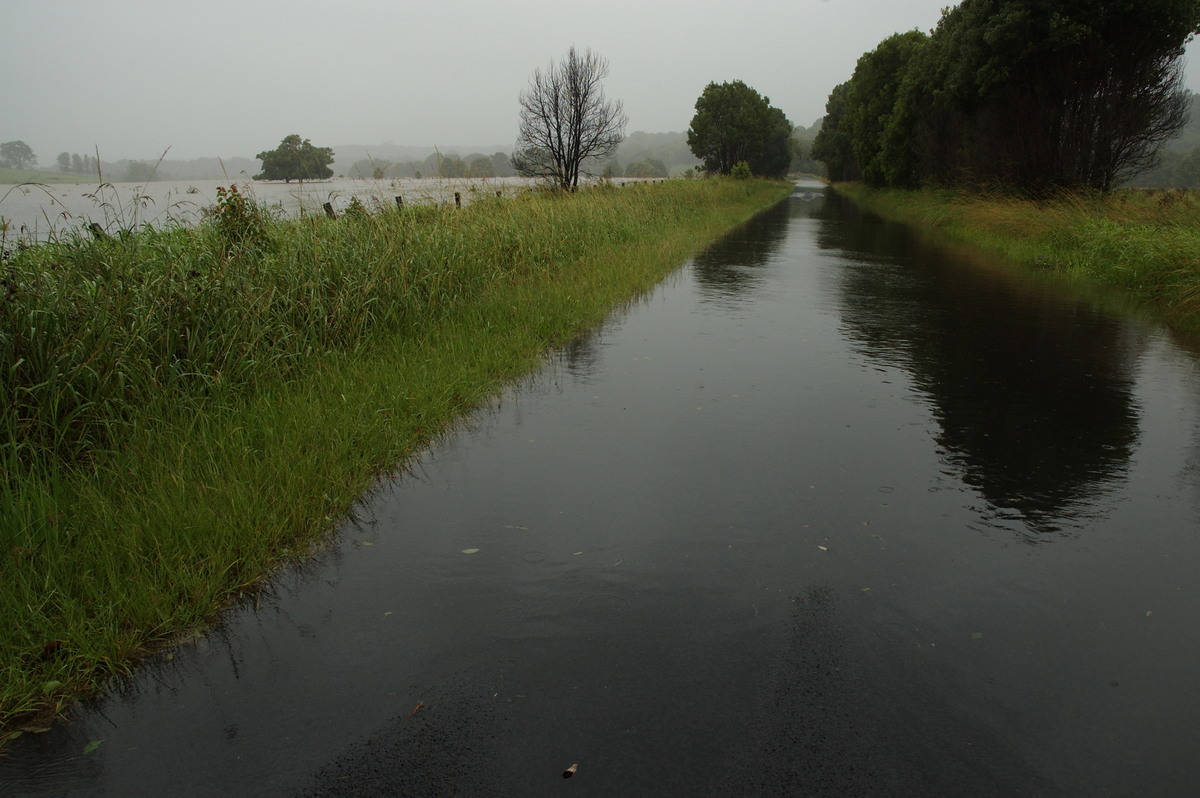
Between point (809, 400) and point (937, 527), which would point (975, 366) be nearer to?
point (809, 400)

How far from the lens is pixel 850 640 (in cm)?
300

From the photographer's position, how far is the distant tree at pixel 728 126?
3221 inches

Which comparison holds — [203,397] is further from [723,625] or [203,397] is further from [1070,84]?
[1070,84]

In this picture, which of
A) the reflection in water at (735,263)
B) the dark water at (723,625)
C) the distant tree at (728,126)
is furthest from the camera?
the distant tree at (728,126)

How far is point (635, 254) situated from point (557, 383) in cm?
907

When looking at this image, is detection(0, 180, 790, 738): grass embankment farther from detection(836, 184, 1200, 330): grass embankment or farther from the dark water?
detection(836, 184, 1200, 330): grass embankment

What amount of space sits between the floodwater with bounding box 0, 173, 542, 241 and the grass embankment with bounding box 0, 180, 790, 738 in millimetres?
290

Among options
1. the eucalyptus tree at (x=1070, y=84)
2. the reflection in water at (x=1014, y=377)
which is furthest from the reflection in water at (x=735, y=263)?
the eucalyptus tree at (x=1070, y=84)

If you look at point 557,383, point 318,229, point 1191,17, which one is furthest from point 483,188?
point 1191,17

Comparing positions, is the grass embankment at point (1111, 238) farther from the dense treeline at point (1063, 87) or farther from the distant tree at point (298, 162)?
the distant tree at point (298, 162)

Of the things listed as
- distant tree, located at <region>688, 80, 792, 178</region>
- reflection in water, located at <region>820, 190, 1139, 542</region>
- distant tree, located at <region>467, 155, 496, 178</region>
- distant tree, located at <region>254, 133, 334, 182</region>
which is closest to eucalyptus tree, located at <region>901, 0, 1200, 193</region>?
reflection in water, located at <region>820, 190, 1139, 542</region>

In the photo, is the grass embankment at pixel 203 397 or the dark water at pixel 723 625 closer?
the dark water at pixel 723 625

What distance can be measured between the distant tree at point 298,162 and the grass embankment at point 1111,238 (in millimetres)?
12349

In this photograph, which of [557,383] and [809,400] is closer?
[809,400]
